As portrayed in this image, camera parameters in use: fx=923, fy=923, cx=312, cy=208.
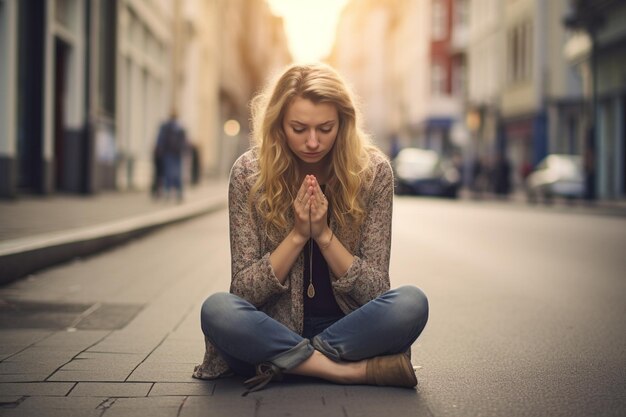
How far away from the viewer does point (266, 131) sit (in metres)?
3.85

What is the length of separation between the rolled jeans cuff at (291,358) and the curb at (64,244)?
3.79 m

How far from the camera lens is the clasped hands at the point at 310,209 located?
11.9 ft

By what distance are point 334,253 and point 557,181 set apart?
24199 mm

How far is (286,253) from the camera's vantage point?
3.73m

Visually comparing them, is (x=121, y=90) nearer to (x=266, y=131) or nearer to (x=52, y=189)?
(x=52, y=189)

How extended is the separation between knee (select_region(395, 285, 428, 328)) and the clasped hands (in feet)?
1.35

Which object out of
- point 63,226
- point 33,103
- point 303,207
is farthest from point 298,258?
point 33,103

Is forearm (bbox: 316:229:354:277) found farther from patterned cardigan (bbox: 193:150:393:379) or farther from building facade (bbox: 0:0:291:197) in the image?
building facade (bbox: 0:0:291:197)

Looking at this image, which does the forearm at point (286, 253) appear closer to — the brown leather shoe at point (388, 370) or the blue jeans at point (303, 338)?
the blue jeans at point (303, 338)

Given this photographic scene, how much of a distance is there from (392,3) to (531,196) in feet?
165

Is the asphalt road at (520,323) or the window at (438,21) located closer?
the asphalt road at (520,323)

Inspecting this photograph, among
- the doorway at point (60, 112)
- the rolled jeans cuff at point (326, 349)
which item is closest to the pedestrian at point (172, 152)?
the doorway at point (60, 112)

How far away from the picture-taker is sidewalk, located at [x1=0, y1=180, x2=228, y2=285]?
7.53 metres

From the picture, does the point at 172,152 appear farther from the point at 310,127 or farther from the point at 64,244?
the point at 310,127
